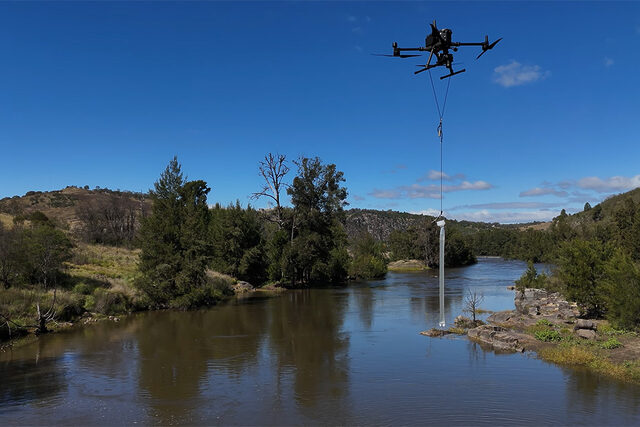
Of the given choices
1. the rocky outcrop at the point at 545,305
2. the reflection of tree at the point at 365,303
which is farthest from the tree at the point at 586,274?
the reflection of tree at the point at 365,303

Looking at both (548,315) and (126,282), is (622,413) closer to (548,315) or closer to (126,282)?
(548,315)

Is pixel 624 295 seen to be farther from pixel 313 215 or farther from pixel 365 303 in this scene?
pixel 313 215

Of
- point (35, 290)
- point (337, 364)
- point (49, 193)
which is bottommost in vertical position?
point (337, 364)

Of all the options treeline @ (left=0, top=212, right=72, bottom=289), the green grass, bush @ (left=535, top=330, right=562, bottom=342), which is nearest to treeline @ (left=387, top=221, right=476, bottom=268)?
bush @ (left=535, top=330, right=562, bottom=342)

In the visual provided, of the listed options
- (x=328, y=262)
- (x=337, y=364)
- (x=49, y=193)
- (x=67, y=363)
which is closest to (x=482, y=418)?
(x=337, y=364)

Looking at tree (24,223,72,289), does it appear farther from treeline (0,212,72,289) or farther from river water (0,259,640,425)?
river water (0,259,640,425)

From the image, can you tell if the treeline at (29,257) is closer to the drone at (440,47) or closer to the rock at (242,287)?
the rock at (242,287)

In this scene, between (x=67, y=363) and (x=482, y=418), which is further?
(x=67, y=363)
